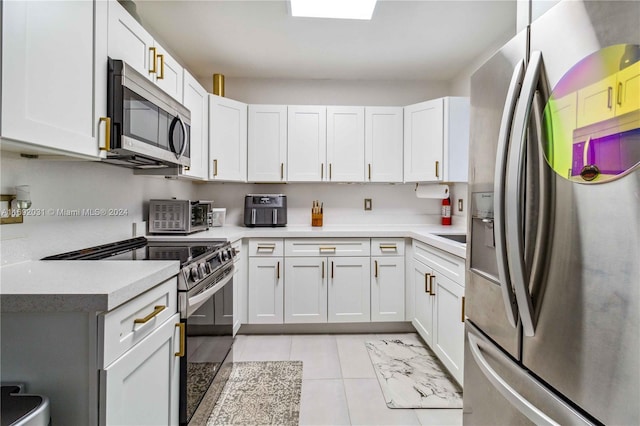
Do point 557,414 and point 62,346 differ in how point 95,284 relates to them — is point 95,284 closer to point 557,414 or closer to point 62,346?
point 62,346

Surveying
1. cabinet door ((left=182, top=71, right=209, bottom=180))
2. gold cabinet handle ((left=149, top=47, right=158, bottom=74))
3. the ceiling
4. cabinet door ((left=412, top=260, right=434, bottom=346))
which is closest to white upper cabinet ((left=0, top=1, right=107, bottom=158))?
gold cabinet handle ((left=149, top=47, right=158, bottom=74))

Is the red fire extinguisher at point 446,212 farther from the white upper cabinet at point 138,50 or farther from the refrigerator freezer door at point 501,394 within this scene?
the white upper cabinet at point 138,50

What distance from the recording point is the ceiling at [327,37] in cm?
217

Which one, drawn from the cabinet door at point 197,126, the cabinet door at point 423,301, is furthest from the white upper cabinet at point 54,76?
the cabinet door at point 423,301

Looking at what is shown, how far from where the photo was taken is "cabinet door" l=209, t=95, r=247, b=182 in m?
2.78

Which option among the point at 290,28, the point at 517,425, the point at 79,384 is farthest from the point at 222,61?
the point at 517,425

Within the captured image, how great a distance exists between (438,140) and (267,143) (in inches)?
63.6

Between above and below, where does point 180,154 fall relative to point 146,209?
above

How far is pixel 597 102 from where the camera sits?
66 cm

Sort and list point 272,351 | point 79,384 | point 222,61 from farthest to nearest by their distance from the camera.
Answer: point 222,61
point 272,351
point 79,384

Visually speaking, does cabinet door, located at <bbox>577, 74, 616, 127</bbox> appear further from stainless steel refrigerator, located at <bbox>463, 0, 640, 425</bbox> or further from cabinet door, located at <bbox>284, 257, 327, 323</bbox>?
cabinet door, located at <bbox>284, 257, 327, 323</bbox>

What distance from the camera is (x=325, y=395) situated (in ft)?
6.26

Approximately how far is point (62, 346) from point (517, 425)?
1.32 m

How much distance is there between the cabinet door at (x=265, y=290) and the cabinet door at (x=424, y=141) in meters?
1.56
